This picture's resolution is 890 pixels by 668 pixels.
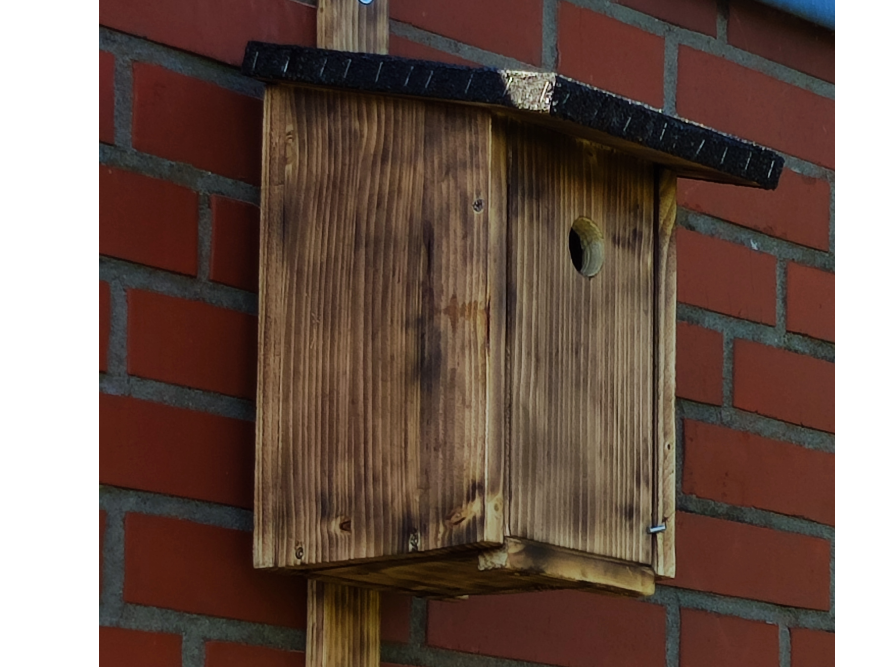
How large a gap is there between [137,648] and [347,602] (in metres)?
0.23

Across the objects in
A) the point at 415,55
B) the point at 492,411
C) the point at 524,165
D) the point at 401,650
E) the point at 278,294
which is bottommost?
the point at 401,650

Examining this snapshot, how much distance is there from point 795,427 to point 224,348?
88 cm

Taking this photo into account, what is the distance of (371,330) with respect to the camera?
1.67m

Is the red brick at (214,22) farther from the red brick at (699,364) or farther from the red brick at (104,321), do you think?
the red brick at (699,364)

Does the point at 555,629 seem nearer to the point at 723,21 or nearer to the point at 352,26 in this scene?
the point at 352,26

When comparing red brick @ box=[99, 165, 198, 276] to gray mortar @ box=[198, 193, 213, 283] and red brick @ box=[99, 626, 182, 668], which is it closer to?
gray mortar @ box=[198, 193, 213, 283]

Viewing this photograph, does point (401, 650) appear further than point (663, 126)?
Yes

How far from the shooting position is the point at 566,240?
1.71 metres

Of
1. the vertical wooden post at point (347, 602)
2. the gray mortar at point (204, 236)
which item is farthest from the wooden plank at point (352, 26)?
the gray mortar at point (204, 236)

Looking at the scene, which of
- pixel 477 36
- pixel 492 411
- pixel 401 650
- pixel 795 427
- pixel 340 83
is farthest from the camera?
pixel 795 427

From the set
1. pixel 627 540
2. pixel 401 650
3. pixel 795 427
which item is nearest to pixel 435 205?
pixel 627 540

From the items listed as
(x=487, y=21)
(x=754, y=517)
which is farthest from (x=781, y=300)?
(x=487, y=21)

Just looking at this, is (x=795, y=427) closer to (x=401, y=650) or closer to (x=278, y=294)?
(x=401, y=650)

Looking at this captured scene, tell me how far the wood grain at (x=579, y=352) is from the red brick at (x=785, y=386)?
1.80ft
